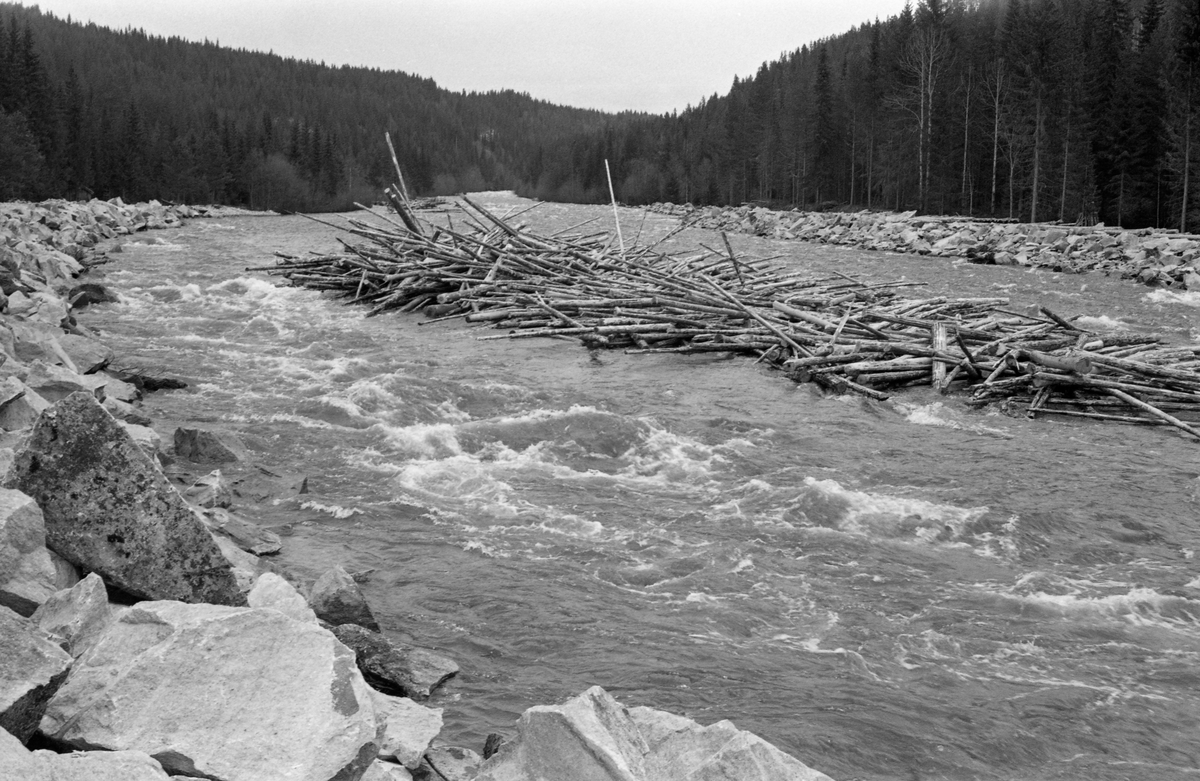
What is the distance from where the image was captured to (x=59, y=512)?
4.58 metres

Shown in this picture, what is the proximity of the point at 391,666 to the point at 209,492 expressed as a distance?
10.1ft

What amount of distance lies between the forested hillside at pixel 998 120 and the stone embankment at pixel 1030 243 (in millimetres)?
7955

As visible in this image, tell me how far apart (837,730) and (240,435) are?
284 inches

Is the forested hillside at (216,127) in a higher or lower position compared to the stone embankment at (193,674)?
higher

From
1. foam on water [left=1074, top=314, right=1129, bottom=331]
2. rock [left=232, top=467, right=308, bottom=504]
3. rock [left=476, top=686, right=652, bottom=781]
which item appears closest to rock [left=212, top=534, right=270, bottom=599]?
rock [left=232, top=467, right=308, bottom=504]

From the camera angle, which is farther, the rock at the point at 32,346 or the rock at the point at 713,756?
the rock at the point at 32,346

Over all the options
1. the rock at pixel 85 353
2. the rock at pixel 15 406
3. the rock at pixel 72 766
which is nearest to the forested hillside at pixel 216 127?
the rock at pixel 85 353

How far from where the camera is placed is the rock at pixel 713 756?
330cm

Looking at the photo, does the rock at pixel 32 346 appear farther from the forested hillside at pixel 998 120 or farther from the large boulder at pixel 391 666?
the forested hillside at pixel 998 120

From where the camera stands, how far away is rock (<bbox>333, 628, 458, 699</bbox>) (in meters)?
5.09

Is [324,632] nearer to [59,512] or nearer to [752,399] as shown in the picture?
[59,512]

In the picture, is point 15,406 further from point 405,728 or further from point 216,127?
point 216,127

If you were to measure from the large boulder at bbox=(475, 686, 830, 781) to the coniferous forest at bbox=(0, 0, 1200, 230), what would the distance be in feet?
141

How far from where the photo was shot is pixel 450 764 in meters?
4.08
